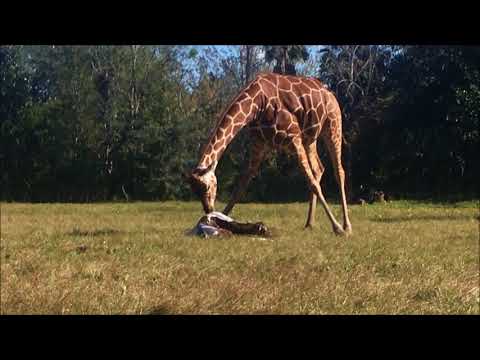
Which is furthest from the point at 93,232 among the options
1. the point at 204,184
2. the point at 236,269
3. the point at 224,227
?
the point at 236,269

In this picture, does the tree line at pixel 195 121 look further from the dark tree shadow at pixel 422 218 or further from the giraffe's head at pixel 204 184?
the giraffe's head at pixel 204 184

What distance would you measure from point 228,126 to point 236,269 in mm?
3345

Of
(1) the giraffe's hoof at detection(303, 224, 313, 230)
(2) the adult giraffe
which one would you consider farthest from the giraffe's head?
(1) the giraffe's hoof at detection(303, 224, 313, 230)

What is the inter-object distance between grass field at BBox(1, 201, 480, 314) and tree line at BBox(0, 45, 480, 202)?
389 centimetres

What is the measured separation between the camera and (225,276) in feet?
15.5

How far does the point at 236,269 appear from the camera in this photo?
512cm

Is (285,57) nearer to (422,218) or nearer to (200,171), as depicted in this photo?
(422,218)

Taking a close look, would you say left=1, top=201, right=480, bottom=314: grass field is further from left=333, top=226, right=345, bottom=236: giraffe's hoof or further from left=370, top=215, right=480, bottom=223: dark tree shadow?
left=370, top=215, right=480, bottom=223: dark tree shadow

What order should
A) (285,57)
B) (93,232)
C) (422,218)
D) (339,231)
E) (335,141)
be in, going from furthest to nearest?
1. (285,57)
2. (422,218)
3. (335,141)
4. (339,231)
5. (93,232)

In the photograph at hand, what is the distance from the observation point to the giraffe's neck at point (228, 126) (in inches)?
314

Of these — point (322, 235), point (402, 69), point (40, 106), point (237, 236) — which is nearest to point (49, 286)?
point (237, 236)

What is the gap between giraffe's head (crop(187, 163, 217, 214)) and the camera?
302 inches

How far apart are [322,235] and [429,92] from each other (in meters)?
8.18

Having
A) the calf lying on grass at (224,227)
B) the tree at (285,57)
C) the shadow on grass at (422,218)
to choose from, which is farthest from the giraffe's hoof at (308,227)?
the tree at (285,57)
